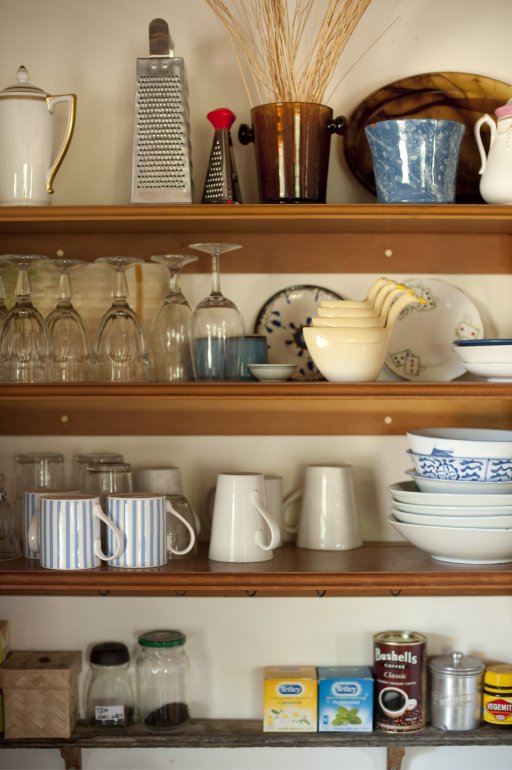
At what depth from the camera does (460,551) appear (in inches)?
73.4

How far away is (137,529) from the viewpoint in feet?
6.17

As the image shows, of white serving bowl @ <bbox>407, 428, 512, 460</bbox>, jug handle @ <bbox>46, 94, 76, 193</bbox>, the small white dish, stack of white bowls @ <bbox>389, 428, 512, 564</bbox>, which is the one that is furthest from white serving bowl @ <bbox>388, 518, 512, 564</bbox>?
jug handle @ <bbox>46, 94, 76, 193</bbox>

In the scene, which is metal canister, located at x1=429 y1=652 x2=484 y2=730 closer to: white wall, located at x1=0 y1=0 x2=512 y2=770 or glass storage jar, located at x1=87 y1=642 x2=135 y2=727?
white wall, located at x1=0 y1=0 x2=512 y2=770

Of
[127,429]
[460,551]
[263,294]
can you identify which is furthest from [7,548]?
[460,551]

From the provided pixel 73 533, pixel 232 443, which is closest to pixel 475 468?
pixel 232 443

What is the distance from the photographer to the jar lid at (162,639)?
2035mm

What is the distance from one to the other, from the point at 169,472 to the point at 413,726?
2.29 feet

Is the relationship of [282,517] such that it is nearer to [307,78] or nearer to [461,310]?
[461,310]

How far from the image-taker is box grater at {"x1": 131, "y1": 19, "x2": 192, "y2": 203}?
1898 millimetres

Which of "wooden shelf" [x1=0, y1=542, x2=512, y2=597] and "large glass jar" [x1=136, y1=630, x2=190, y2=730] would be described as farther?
"large glass jar" [x1=136, y1=630, x2=190, y2=730]

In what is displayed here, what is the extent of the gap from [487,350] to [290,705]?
2.64ft

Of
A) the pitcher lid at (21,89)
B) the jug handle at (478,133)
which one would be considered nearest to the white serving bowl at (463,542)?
the jug handle at (478,133)

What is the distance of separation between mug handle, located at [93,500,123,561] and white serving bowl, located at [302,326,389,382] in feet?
1.60

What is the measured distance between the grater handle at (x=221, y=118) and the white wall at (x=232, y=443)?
0.12m
